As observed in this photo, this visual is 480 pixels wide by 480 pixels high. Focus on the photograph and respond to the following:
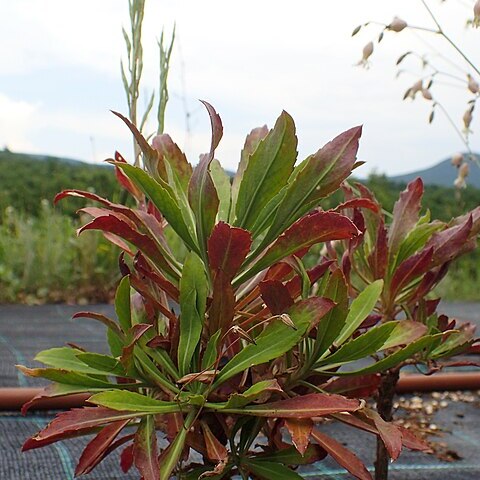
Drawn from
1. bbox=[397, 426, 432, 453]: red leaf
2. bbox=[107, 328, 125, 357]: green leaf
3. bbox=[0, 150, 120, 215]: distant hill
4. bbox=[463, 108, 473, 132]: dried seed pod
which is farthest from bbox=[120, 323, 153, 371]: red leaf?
bbox=[0, 150, 120, 215]: distant hill

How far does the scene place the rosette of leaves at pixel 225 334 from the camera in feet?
2.45

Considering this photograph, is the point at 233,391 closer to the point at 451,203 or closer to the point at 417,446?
the point at 417,446

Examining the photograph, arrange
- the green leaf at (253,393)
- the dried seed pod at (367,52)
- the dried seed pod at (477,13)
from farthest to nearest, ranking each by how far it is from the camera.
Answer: the dried seed pod at (367,52) → the dried seed pod at (477,13) → the green leaf at (253,393)

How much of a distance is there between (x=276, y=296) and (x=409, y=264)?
0.31 meters

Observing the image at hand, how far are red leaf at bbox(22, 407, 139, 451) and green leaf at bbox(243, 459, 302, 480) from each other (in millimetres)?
156

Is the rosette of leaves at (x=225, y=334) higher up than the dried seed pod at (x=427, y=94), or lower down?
lower down

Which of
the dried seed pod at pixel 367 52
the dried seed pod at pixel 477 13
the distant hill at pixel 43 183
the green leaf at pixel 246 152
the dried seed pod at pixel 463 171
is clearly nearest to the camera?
the green leaf at pixel 246 152

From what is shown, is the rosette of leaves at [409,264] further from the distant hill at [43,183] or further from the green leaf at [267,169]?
the distant hill at [43,183]

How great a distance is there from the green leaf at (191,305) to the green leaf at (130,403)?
0.17 feet

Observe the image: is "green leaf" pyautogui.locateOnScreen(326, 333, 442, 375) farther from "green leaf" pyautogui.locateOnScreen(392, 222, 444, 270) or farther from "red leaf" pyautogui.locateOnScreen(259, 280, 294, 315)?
"green leaf" pyautogui.locateOnScreen(392, 222, 444, 270)

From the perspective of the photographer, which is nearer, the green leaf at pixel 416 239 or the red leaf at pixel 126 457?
the red leaf at pixel 126 457

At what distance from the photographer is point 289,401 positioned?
76 cm

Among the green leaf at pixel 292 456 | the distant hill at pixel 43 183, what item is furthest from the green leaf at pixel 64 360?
the distant hill at pixel 43 183

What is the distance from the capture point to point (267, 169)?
790 millimetres
